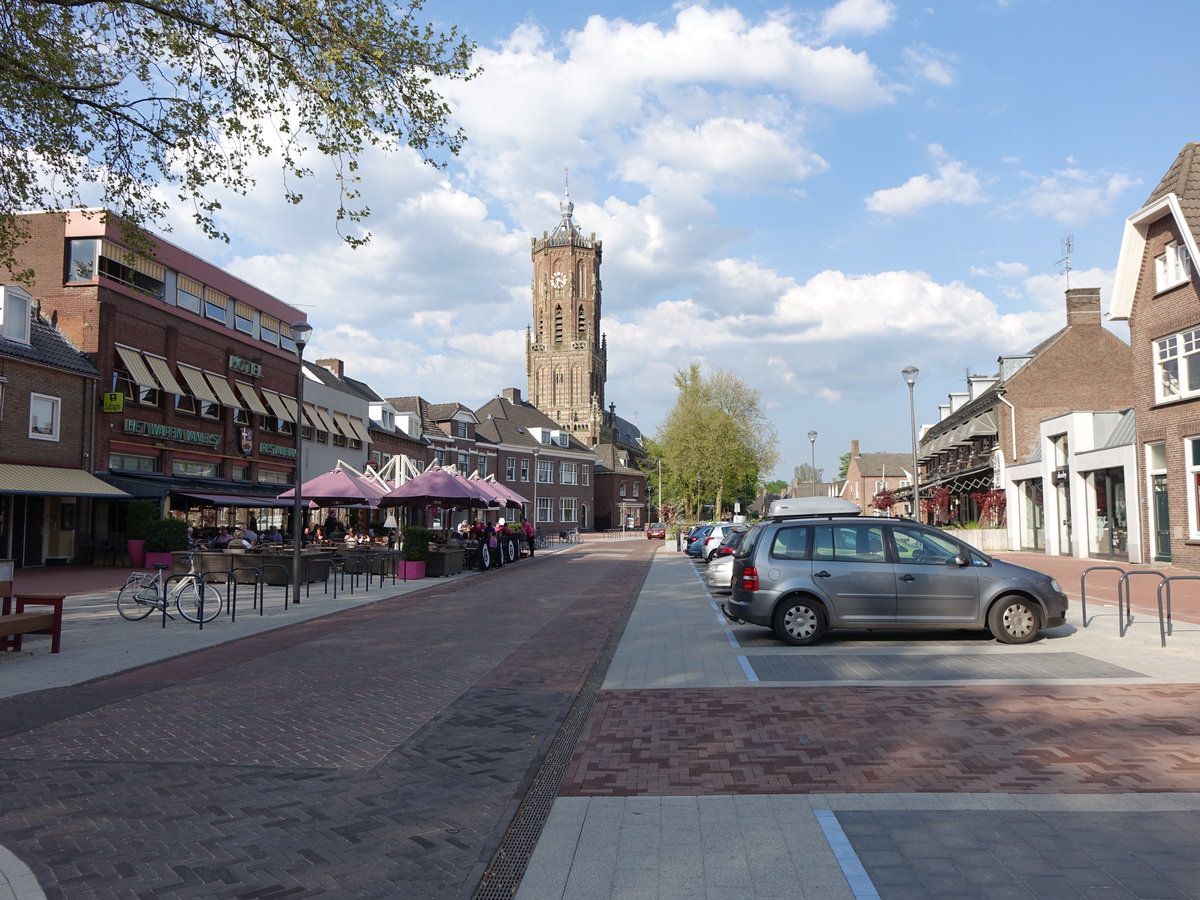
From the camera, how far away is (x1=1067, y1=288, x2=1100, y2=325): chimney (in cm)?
3744

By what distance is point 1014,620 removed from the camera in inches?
414

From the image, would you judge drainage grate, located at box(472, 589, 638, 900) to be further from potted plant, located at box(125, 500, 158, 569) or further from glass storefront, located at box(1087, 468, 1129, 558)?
glass storefront, located at box(1087, 468, 1129, 558)

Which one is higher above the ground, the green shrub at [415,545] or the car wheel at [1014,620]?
the green shrub at [415,545]

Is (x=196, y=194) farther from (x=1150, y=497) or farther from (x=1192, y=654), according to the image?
(x=1150, y=497)

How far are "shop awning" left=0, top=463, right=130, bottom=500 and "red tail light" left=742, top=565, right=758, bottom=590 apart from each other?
20310 millimetres

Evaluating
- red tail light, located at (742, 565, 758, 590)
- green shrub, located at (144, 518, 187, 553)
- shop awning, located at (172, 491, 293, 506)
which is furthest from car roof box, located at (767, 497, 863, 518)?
shop awning, located at (172, 491, 293, 506)

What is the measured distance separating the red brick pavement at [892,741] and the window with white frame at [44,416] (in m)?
23.7

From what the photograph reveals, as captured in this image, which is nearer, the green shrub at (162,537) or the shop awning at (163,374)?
the green shrub at (162,537)

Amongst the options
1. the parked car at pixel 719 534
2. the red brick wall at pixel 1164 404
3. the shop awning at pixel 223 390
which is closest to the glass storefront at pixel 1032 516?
the red brick wall at pixel 1164 404

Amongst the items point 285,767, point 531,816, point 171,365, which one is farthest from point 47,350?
point 531,816

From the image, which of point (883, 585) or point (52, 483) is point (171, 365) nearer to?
point (52, 483)

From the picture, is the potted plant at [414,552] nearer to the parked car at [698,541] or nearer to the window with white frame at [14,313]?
the parked car at [698,541]

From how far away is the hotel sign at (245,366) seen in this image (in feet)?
115

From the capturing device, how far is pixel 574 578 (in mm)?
23734
